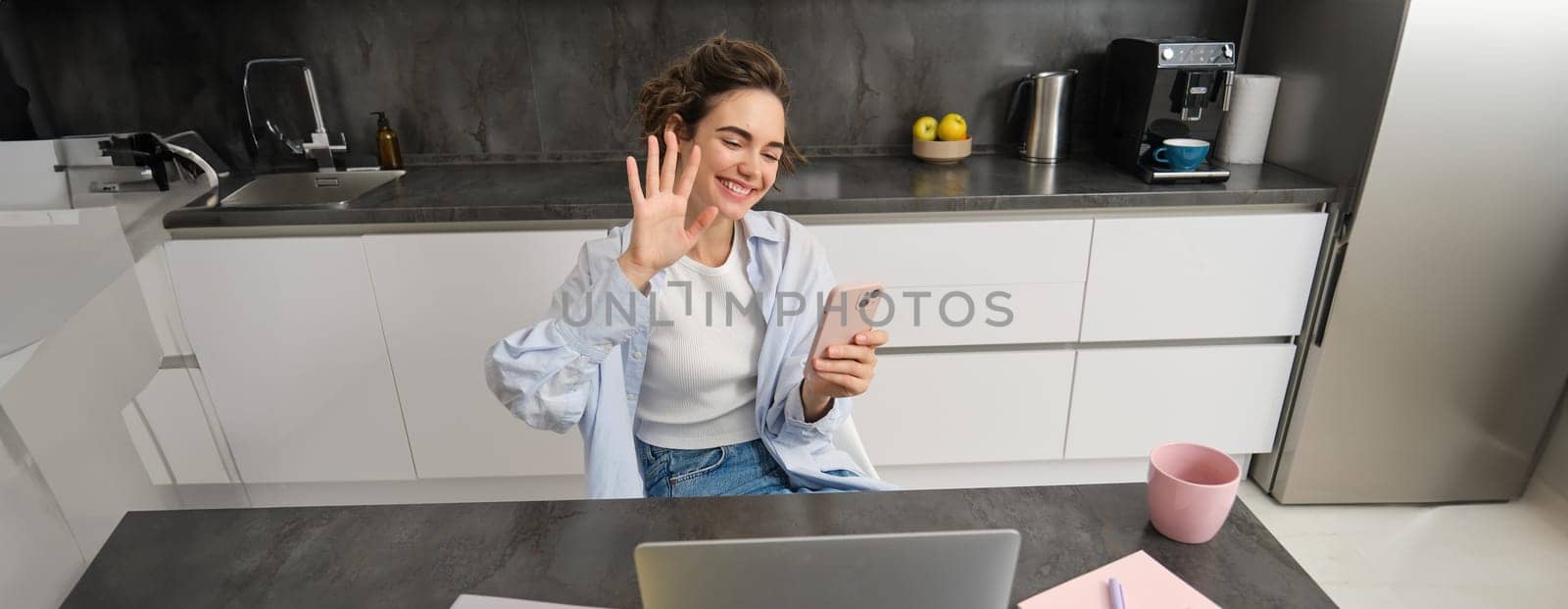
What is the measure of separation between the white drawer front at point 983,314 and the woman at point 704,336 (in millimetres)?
631

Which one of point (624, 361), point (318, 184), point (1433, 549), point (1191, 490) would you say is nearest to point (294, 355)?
point (318, 184)

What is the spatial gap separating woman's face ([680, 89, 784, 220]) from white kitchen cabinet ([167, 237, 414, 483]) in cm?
106

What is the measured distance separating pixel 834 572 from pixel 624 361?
2.28 ft

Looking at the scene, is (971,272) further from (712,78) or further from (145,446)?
(145,446)

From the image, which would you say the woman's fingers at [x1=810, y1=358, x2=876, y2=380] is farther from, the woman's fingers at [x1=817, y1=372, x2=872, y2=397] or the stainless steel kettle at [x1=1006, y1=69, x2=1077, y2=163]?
the stainless steel kettle at [x1=1006, y1=69, x2=1077, y2=163]

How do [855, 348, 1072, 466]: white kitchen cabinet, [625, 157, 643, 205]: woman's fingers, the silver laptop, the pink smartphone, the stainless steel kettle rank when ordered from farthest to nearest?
1. the stainless steel kettle
2. [855, 348, 1072, 466]: white kitchen cabinet
3. [625, 157, 643, 205]: woman's fingers
4. the pink smartphone
5. the silver laptop

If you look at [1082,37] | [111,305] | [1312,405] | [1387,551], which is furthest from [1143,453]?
[111,305]

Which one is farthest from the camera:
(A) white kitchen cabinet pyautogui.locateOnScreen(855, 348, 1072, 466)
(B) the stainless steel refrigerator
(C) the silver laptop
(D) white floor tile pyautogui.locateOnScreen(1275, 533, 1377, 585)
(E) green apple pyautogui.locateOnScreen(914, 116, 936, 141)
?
(E) green apple pyautogui.locateOnScreen(914, 116, 936, 141)

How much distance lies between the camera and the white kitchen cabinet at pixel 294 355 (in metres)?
1.86

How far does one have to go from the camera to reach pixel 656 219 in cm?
99

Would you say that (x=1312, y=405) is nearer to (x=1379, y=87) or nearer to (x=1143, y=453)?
(x=1143, y=453)

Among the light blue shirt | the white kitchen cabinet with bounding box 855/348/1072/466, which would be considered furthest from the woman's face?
the white kitchen cabinet with bounding box 855/348/1072/466

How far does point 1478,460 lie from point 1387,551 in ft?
1.19

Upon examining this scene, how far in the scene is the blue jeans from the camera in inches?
49.3
